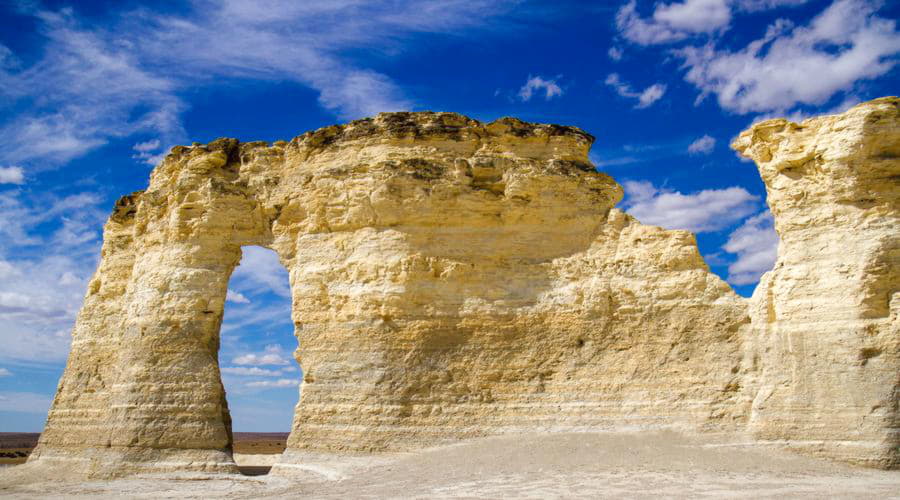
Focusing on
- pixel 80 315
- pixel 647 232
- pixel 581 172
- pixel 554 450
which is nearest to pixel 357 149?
pixel 581 172

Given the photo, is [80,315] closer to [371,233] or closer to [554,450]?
[371,233]

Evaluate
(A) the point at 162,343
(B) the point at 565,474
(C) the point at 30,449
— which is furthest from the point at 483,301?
(C) the point at 30,449

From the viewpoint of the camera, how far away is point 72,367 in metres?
19.8

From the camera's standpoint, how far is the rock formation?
12883mm

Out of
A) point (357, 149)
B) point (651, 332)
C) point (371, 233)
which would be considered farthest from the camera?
point (357, 149)

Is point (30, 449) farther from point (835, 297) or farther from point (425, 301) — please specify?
point (835, 297)

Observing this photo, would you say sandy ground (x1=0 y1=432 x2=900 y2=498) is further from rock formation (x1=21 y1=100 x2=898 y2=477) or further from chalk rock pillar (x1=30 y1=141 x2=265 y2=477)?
chalk rock pillar (x1=30 y1=141 x2=265 y2=477)

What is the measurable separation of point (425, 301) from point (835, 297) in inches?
279

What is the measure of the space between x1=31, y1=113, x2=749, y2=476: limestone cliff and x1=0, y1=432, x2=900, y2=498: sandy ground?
0.51 meters

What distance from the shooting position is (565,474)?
1229 centimetres

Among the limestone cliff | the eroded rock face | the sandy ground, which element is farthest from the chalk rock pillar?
the eroded rock face

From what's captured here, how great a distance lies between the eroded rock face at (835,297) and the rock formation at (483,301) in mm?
34

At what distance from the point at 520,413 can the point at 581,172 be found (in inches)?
194

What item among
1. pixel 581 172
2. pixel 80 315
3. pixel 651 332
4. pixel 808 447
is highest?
pixel 581 172
